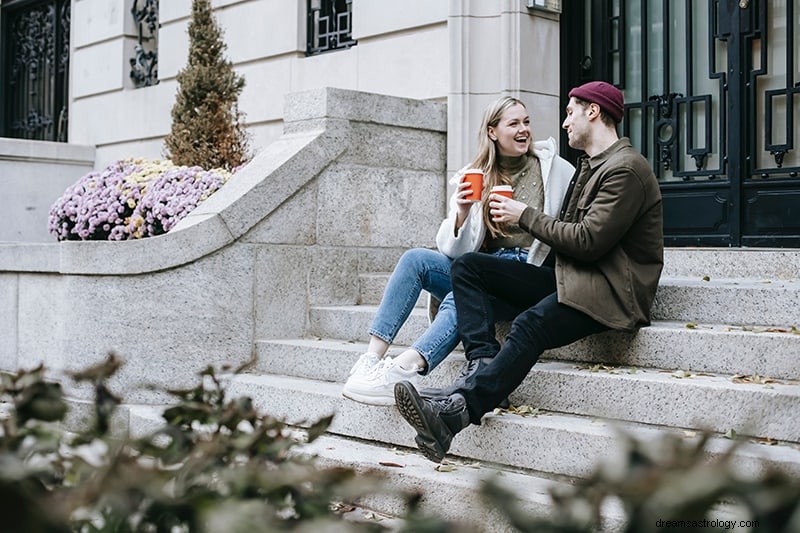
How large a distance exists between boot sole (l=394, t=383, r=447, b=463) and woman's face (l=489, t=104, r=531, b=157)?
1.68 metres

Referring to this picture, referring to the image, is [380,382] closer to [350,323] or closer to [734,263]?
[350,323]

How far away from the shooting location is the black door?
22.0 feet

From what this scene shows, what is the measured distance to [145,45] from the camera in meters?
12.4

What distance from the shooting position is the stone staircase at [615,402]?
164 inches

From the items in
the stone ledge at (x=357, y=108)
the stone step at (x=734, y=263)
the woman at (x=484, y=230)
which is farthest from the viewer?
the stone ledge at (x=357, y=108)

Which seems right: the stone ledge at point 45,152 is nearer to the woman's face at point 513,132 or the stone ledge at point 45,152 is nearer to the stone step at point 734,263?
the woman's face at point 513,132

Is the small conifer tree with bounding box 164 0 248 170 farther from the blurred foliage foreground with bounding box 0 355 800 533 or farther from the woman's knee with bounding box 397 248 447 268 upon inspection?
the blurred foliage foreground with bounding box 0 355 800 533

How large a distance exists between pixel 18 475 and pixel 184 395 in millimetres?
647

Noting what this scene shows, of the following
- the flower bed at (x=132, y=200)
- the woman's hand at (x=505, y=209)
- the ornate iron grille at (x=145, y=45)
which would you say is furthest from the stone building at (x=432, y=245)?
the ornate iron grille at (x=145, y=45)

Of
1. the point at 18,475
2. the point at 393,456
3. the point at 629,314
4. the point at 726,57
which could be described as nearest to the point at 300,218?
the point at 393,456

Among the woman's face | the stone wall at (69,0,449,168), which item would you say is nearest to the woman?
the woman's face

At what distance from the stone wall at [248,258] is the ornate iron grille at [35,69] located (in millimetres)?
7532

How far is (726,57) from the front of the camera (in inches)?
277

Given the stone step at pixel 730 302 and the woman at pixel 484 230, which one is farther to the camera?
the woman at pixel 484 230
